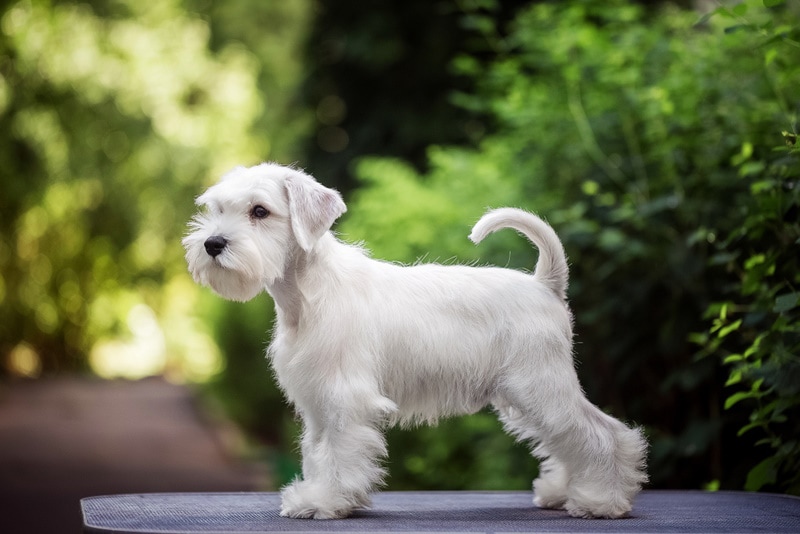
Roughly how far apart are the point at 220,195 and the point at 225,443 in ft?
37.6

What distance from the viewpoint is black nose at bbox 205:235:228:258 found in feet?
11.1

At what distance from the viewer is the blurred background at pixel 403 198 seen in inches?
211

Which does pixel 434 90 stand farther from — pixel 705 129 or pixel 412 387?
pixel 412 387

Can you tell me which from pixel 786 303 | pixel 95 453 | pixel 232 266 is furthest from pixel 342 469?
pixel 95 453

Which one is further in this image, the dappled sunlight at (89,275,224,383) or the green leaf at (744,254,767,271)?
the dappled sunlight at (89,275,224,383)

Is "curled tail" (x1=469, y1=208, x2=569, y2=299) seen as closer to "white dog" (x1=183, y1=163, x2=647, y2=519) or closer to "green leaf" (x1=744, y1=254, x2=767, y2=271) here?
"white dog" (x1=183, y1=163, x2=647, y2=519)

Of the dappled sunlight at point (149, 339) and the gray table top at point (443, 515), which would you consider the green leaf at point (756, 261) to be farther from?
the dappled sunlight at point (149, 339)

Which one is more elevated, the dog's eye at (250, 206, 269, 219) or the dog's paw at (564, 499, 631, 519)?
the dog's eye at (250, 206, 269, 219)

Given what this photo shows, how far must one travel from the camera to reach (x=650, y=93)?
565 cm

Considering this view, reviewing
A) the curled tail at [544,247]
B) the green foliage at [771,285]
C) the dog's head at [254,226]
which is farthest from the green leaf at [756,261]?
the dog's head at [254,226]

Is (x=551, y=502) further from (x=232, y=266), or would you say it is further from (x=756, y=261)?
(x=232, y=266)

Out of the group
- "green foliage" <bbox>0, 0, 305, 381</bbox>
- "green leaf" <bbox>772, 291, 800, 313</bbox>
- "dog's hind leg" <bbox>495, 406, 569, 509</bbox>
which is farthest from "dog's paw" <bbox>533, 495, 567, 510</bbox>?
"green foliage" <bbox>0, 0, 305, 381</bbox>

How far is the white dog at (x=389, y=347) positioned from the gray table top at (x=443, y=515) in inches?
6.5

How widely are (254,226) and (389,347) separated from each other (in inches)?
26.6
